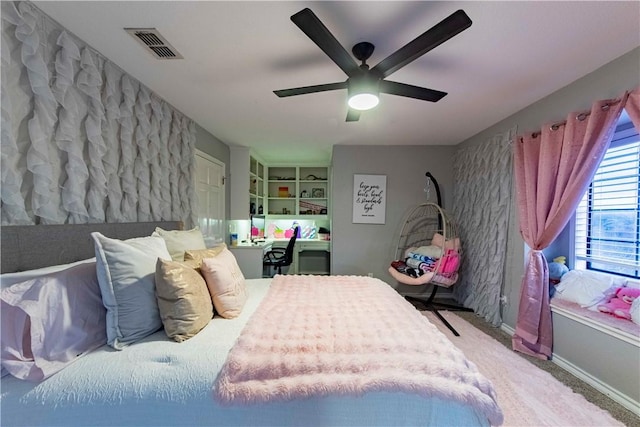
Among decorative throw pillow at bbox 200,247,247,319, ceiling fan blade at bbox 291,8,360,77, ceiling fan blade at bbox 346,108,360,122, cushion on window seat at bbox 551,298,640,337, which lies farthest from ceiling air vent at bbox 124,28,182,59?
cushion on window seat at bbox 551,298,640,337

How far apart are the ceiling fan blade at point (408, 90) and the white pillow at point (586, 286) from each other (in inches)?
76.8

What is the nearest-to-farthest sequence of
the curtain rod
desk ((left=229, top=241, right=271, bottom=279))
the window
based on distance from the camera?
1. the curtain rod
2. the window
3. desk ((left=229, top=241, right=271, bottom=279))

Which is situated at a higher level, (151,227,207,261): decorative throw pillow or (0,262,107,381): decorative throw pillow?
(151,227,207,261): decorative throw pillow

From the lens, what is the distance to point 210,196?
350 cm

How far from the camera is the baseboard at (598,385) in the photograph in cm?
164

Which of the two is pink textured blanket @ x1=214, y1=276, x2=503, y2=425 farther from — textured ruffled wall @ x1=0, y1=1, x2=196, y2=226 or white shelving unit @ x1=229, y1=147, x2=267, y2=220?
white shelving unit @ x1=229, y1=147, x2=267, y2=220

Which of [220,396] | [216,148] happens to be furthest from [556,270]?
[216,148]

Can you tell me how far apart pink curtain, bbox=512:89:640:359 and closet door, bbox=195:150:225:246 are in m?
3.41

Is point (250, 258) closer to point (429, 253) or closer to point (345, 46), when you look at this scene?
point (429, 253)

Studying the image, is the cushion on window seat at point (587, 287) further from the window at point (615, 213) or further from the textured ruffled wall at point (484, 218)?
the textured ruffled wall at point (484, 218)

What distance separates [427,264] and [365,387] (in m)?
2.52

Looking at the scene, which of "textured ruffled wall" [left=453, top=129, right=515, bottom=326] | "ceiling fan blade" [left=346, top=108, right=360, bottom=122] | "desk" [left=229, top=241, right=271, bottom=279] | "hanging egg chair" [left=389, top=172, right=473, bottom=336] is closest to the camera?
"ceiling fan blade" [left=346, top=108, right=360, bottom=122]

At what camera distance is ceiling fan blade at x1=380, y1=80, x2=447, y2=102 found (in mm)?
1661

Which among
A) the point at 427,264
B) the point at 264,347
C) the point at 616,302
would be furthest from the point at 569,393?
the point at 264,347
